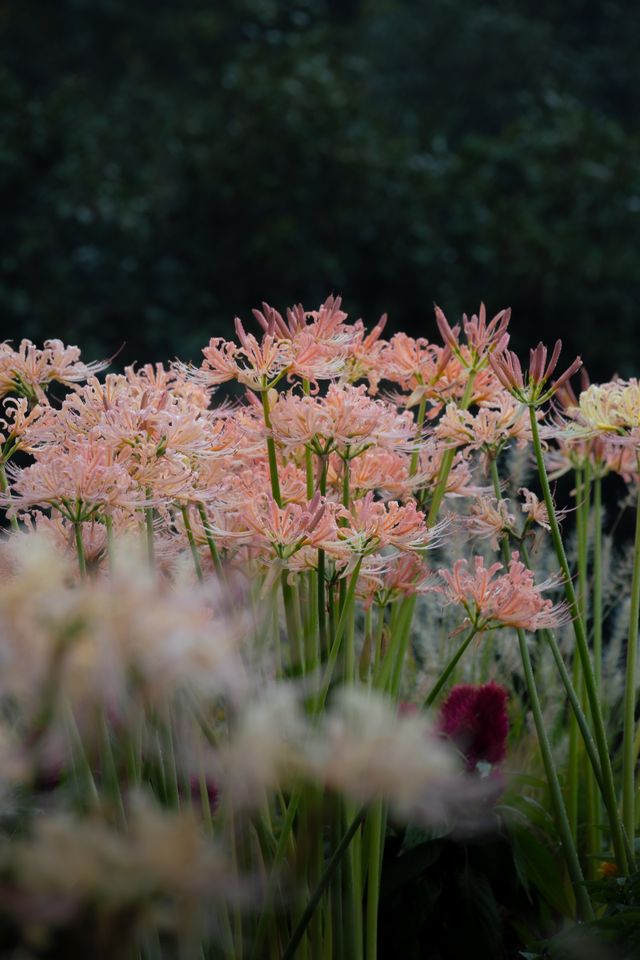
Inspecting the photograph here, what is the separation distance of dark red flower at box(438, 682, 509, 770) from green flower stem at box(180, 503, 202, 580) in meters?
0.45

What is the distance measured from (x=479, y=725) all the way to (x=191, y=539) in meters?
0.53

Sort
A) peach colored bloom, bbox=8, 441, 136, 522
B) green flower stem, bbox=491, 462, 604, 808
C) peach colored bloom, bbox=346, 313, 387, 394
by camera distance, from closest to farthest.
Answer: peach colored bloom, bbox=8, 441, 136, 522 < green flower stem, bbox=491, 462, 604, 808 < peach colored bloom, bbox=346, 313, 387, 394

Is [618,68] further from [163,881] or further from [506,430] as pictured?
[163,881]

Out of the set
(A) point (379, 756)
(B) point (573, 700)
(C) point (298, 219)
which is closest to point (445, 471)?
(B) point (573, 700)

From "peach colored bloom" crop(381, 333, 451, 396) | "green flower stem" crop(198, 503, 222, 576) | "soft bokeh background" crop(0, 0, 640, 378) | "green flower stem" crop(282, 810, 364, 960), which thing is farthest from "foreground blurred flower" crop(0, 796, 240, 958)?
"soft bokeh background" crop(0, 0, 640, 378)

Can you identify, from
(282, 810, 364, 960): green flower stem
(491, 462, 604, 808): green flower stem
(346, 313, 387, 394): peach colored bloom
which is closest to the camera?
(282, 810, 364, 960): green flower stem

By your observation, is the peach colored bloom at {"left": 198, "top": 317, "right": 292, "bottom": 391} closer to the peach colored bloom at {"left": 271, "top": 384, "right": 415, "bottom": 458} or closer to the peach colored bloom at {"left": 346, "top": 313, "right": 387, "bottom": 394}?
the peach colored bloom at {"left": 271, "top": 384, "right": 415, "bottom": 458}

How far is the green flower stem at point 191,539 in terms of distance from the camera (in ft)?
3.66

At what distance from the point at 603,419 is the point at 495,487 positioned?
0.46 ft

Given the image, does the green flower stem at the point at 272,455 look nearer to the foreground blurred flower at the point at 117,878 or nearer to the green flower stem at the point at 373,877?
the green flower stem at the point at 373,877

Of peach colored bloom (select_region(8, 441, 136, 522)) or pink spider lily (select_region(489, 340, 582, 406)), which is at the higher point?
pink spider lily (select_region(489, 340, 582, 406))

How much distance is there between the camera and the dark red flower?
1.47 metres

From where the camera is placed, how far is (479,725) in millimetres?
1475

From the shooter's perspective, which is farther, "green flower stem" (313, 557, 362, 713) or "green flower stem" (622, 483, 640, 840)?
"green flower stem" (622, 483, 640, 840)
